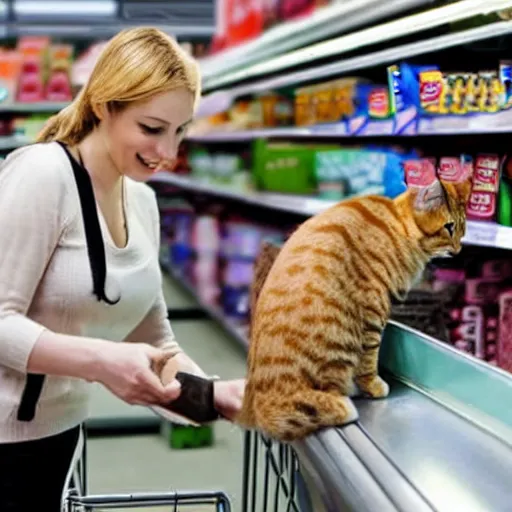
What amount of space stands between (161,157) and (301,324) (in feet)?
1.47

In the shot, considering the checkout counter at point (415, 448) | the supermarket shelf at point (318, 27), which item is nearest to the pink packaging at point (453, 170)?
the checkout counter at point (415, 448)

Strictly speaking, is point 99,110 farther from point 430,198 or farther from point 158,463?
point 158,463

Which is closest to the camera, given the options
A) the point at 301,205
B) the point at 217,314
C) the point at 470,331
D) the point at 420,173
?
the point at 420,173

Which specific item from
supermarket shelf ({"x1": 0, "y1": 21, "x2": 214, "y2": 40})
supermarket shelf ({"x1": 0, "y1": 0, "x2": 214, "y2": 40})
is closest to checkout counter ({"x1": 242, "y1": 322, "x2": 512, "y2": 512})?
supermarket shelf ({"x1": 0, "y1": 21, "x2": 214, "y2": 40})

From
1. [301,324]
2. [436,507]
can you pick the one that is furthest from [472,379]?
[436,507]

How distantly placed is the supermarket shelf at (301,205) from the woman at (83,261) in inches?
24.2

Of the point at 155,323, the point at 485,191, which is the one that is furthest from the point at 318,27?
the point at 155,323

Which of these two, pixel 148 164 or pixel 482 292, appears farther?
pixel 482 292

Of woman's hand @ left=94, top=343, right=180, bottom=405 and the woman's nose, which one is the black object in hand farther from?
the woman's nose

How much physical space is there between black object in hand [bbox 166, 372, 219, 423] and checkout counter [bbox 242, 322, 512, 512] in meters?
0.09

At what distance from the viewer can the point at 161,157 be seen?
1623 millimetres

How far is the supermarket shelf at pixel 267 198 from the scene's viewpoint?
371cm

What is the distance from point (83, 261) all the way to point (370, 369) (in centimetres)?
54

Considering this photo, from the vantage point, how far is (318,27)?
338 centimetres
